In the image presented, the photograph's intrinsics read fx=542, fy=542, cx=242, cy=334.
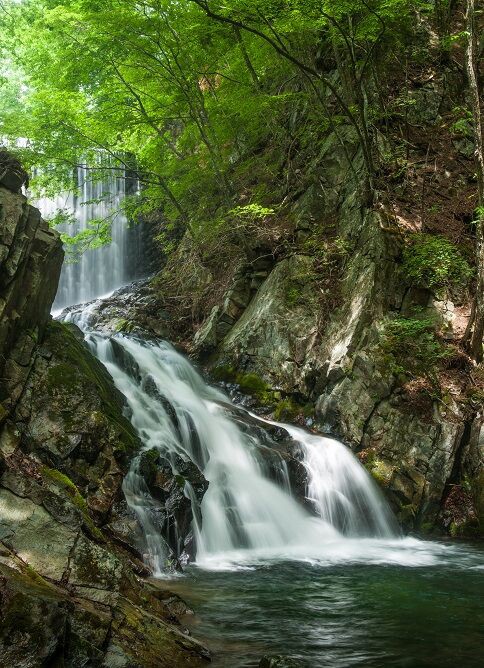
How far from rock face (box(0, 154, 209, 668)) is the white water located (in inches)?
24.1

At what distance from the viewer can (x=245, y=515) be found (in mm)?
8273

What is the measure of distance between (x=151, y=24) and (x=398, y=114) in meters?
5.92

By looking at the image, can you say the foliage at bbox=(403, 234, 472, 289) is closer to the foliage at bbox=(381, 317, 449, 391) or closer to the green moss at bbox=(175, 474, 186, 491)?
the foliage at bbox=(381, 317, 449, 391)

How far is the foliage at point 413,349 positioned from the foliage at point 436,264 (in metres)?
0.89

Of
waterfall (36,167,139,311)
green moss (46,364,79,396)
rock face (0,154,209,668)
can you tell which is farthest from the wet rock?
waterfall (36,167,139,311)

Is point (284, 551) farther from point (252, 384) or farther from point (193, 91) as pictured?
point (193, 91)

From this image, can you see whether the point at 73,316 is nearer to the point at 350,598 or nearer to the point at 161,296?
the point at 161,296

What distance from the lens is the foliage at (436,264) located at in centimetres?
1045

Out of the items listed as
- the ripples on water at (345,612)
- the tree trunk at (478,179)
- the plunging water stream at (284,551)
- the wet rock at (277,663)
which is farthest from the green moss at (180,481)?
the tree trunk at (478,179)

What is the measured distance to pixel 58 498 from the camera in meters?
4.46

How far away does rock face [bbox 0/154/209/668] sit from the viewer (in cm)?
324

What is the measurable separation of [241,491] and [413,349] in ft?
13.7

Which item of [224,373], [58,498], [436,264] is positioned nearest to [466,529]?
[436,264]

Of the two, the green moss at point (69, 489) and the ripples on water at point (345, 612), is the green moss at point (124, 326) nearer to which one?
the ripples on water at point (345, 612)
